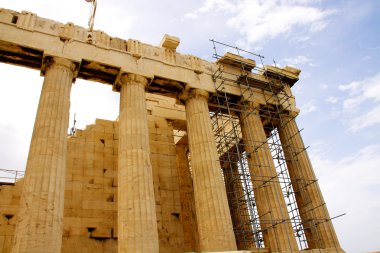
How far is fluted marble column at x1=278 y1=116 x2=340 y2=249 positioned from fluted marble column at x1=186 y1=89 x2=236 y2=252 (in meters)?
5.70

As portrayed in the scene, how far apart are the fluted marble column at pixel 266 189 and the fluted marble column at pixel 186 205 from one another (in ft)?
15.4

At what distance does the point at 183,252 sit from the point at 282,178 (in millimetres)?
7112

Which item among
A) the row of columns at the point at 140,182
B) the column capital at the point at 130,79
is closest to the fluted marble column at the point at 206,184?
the row of columns at the point at 140,182

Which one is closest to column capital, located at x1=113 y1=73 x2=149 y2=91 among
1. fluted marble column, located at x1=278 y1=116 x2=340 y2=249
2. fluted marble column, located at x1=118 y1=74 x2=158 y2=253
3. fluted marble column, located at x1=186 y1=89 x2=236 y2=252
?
fluted marble column, located at x1=118 y1=74 x2=158 y2=253

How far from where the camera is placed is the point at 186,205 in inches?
846

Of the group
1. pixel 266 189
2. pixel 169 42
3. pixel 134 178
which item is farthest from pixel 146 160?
pixel 169 42

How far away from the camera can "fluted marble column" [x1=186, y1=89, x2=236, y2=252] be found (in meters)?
15.4

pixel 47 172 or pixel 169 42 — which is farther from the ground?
pixel 169 42

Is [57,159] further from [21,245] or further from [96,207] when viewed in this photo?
[96,207]

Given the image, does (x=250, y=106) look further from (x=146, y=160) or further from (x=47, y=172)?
(x=47, y=172)

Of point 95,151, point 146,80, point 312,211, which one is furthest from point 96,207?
point 312,211

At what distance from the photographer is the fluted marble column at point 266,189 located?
17031 mm

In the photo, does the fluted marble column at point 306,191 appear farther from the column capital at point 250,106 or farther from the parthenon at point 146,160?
the column capital at point 250,106

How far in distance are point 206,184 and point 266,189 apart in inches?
148
